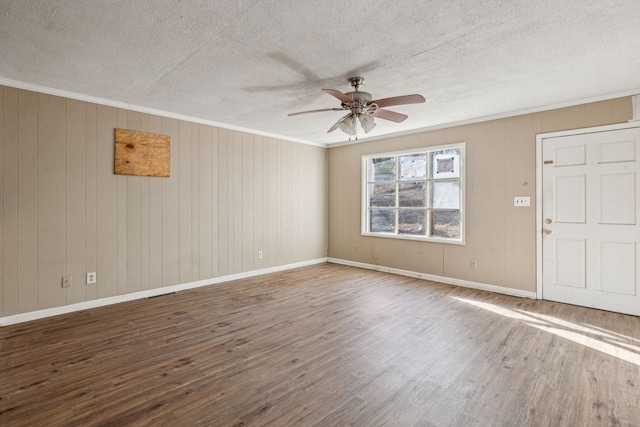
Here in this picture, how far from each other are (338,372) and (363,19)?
2.58m

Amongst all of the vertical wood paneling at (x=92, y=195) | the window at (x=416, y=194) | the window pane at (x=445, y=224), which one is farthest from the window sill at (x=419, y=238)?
the vertical wood paneling at (x=92, y=195)

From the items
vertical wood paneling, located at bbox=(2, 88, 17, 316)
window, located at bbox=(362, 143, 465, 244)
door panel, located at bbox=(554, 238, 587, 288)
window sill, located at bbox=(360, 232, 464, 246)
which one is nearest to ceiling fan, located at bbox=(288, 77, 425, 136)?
window, located at bbox=(362, 143, 465, 244)

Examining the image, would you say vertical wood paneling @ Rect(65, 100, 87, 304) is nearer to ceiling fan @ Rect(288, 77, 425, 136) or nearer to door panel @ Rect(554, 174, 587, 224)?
ceiling fan @ Rect(288, 77, 425, 136)

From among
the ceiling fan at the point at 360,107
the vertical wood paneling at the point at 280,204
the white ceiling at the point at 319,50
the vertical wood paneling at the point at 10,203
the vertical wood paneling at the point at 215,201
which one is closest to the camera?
the white ceiling at the point at 319,50

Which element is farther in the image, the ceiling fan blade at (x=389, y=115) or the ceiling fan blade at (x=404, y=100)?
the ceiling fan blade at (x=389, y=115)

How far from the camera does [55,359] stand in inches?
100

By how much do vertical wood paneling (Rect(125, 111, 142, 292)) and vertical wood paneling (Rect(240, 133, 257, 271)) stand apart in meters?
1.60

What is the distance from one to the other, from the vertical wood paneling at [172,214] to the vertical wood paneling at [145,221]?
20 centimetres

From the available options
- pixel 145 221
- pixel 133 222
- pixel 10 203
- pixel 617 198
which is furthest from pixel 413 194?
pixel 10 203

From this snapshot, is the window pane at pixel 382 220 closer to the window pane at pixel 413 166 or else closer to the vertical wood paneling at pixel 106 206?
the window pane at pixel 413 166

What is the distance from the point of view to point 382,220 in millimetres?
6129

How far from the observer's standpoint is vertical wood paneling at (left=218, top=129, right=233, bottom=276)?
5.02m

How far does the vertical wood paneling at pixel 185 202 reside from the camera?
181 inches

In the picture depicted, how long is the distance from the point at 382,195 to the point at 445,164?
4.41 feet
